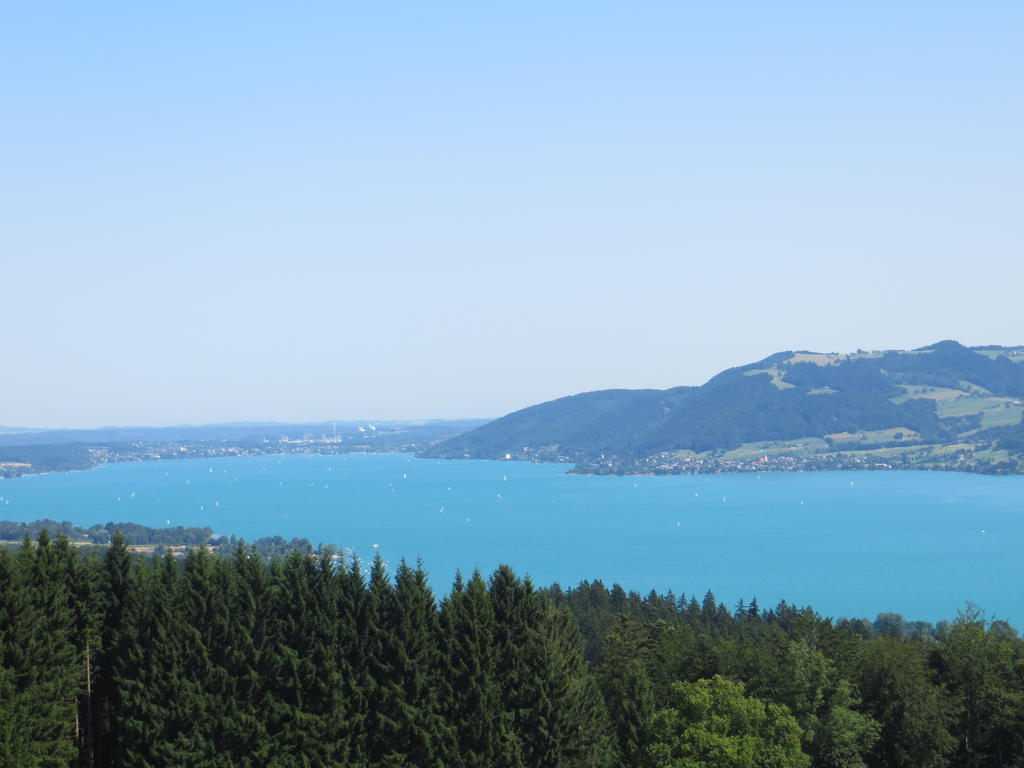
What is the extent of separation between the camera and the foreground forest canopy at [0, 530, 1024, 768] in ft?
74.1

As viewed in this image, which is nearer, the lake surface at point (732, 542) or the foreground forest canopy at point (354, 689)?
the foreground forest canopy at point (354, 689)

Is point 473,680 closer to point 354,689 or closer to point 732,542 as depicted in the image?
point 354,689

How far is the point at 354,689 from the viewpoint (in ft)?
77.9

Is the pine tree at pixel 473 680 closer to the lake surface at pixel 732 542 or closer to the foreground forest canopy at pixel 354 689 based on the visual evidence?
the foreground forest canopy at pixel 354 689

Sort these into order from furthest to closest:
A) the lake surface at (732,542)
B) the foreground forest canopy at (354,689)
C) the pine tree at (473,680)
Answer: the lake surface at (732,542) < the pine tree at (473,680) < the foreground forest canopy at (354,689)

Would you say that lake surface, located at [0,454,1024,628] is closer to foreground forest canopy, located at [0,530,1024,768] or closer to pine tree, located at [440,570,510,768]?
foreground forest canopy, located at [0,530,1024,768]

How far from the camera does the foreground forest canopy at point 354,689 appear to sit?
74.1 feet

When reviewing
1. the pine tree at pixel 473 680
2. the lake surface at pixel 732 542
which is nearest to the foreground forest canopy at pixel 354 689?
the pine tree at pixel 473 680

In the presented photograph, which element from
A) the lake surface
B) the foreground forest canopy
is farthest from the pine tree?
the lake surface

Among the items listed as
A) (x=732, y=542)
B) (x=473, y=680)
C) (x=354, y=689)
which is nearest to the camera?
(x=354, y=689)

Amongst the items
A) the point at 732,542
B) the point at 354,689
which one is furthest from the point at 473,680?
the point at 732,542

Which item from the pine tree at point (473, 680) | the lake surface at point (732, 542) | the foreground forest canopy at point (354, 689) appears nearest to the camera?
the foreground forest canopy at point (354, 689)

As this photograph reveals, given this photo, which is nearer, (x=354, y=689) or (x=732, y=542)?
(x=354, y=689)

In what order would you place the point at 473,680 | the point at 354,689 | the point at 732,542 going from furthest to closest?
the point at 732,542 < the point at 473,680 < the point at 354,689
